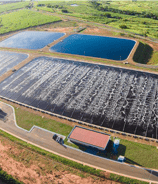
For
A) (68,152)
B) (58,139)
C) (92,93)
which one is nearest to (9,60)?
(92,93)

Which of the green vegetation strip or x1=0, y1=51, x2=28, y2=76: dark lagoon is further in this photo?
x1=0, y1=51, x2=28, y2=76: dark lagoon

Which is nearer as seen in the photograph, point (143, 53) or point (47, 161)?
point (47, 161)

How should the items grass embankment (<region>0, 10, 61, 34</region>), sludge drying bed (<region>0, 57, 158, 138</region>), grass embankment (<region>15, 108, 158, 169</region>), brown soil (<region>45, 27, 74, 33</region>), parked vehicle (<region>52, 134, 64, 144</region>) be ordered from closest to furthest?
grass embankment (<region>15, 108, 158, 169</region>), parked vehicle (<region>52, 134, 64, 144</region>), sludge drying bed (<region>0, 57, 158, 138</region>), brown soil (<region>45, 27, 74, 33</region>), grass embankment (<region>0, 10, 61, 34</region>)

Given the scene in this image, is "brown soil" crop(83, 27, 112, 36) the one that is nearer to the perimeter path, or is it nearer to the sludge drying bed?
the sludge drying bed

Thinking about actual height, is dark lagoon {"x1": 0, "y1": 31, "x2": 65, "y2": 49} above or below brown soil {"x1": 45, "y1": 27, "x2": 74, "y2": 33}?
below

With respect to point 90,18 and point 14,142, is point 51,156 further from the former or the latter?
point 90,18

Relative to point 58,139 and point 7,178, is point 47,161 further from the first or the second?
point 7,178

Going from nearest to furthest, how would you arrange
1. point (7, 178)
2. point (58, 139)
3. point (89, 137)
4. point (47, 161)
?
1. point (7, 178)
2. point (47, 161)
3. point (89, 137)
4. point (58, 139)

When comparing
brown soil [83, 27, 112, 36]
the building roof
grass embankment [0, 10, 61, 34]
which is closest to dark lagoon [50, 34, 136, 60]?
brown soil [83, 27, 112, 36]

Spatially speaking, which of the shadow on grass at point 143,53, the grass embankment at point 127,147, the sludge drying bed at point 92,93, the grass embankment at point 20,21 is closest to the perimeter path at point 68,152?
the grass embankment at point 127,147
